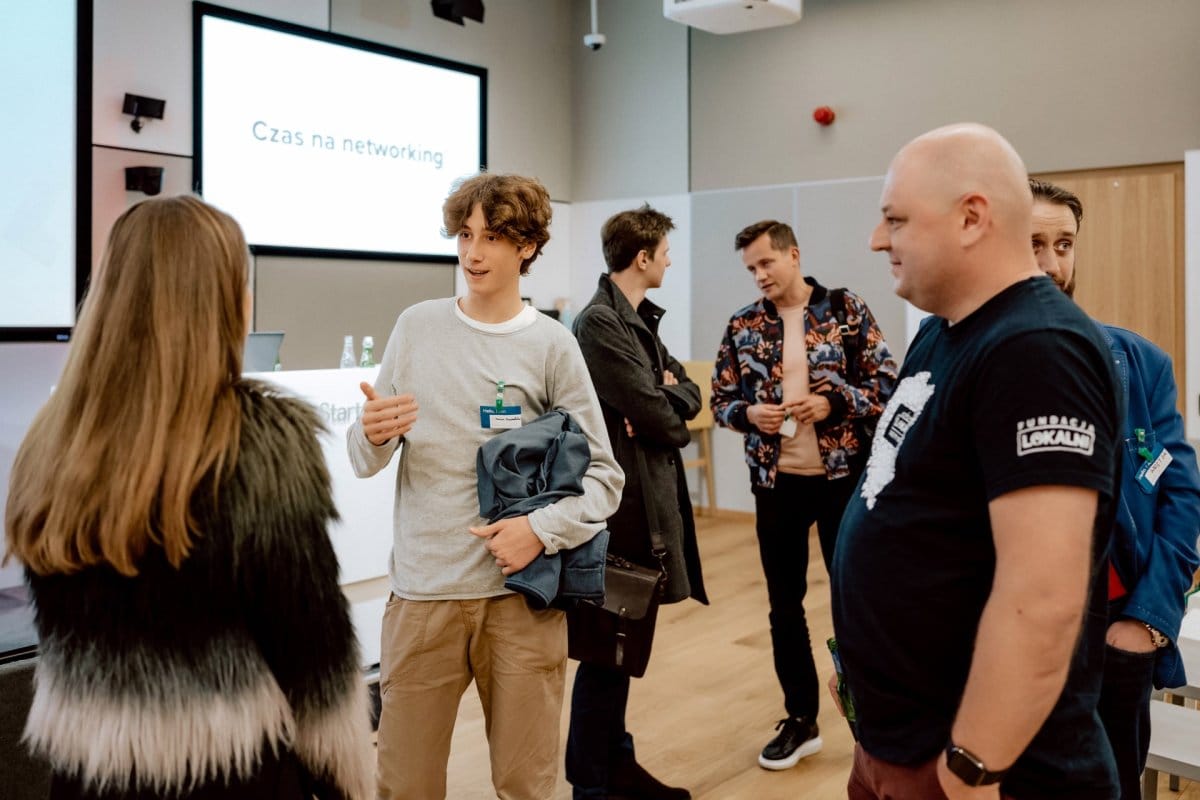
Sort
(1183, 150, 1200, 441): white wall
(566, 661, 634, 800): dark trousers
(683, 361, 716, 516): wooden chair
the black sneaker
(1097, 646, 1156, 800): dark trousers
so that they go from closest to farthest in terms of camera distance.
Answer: (1097, 646, 1156, 800): dark trousers → (566, 661, 634, 800): dark trousers → the black sneaker → (1183, 150, 1200, 441): white wall → (683, 361, 716, 516): wooden chair

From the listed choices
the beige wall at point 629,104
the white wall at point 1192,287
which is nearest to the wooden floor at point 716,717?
the white wall at point 1192,287

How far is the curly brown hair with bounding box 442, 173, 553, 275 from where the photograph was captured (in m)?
1.99

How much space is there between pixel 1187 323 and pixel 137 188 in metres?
5.43

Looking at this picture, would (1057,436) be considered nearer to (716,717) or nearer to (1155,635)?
(1155,635)

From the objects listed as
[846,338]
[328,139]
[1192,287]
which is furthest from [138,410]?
[1192,287]

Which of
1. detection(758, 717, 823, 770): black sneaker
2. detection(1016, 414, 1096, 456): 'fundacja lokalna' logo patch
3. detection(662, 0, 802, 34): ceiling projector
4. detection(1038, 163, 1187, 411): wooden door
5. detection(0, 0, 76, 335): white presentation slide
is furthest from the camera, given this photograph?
detection(662, 0, 802, 34): ceiling projector

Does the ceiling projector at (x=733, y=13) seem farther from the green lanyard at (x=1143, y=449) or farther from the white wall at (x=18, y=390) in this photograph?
the green lanyard at (x=1143, y=449)

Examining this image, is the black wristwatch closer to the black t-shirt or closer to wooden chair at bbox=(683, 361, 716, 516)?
the black t-shirt

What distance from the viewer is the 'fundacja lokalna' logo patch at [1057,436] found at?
1.11m

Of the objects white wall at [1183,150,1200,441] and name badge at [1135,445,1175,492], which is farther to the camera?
white wall at [1183,150,1200,441]

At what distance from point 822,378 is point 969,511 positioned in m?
1.97

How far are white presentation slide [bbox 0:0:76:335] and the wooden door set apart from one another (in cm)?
466

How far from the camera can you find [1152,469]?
5.89 feet

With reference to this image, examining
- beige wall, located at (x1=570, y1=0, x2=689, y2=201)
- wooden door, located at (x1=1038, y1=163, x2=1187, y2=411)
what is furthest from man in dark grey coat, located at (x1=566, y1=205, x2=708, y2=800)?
beige wall, located at (x1=570, y1=0, x2=689, y2=201)
